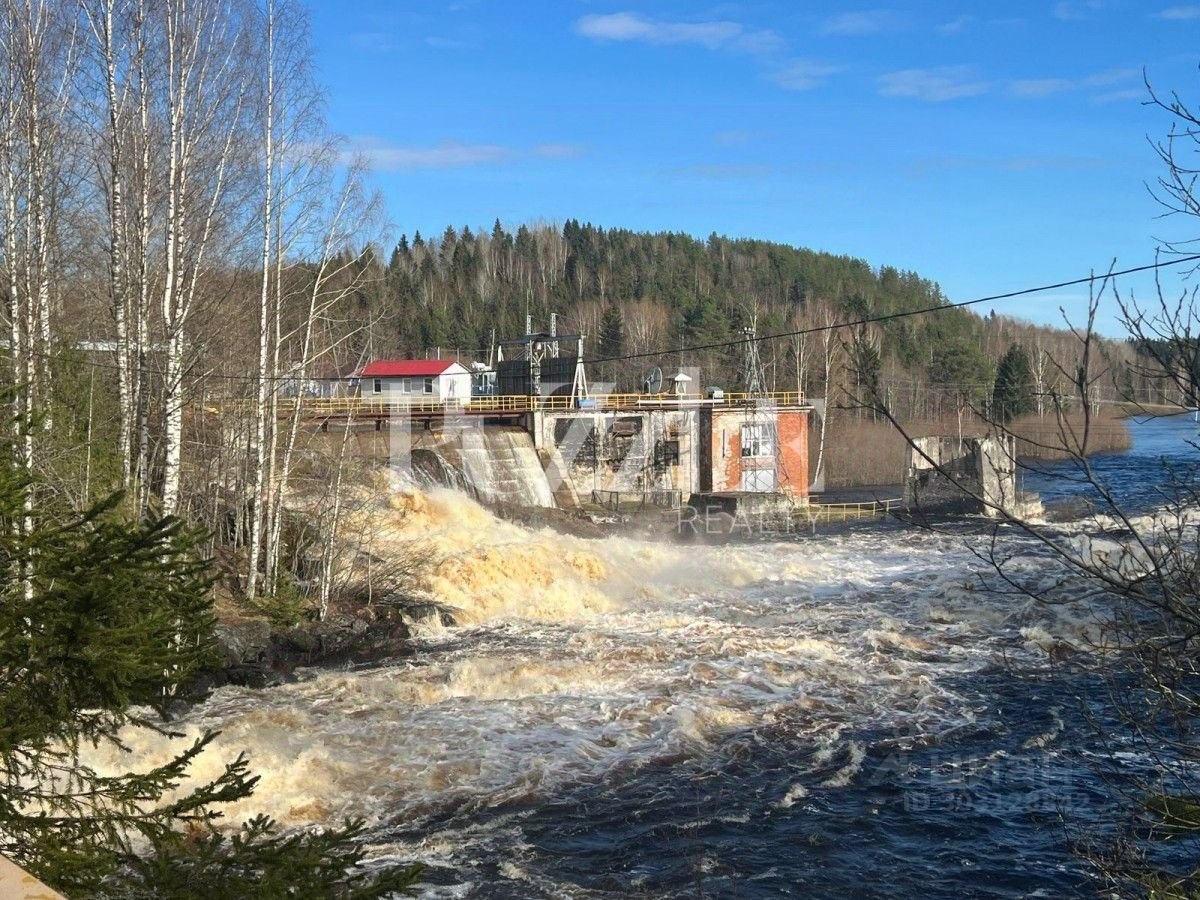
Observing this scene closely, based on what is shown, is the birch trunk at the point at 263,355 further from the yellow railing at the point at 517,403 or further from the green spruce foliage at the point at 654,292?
the green spruce foliage at the point at 654,292

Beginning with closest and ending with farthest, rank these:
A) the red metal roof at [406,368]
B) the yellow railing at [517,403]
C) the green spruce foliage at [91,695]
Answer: the green spruce foliage at [91,695] → the yellow railing at [517,403] → the red metal roof at [406,368]

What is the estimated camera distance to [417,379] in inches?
1727

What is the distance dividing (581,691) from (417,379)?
31104 mm

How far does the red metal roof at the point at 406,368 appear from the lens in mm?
43419

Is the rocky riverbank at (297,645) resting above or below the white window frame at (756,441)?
below

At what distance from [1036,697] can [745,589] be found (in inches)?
368

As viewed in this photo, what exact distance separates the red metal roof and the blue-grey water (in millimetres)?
23524

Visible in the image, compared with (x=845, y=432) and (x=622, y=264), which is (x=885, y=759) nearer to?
(x=845, y=432)

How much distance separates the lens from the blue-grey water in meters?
9.20

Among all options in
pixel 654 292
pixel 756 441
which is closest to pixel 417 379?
pixel 756 441

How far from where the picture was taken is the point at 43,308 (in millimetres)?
14172

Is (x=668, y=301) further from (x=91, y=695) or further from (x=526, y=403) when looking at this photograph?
(x=91, y=695)

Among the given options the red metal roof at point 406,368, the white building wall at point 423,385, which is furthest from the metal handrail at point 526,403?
the red metal roof at point 406,368

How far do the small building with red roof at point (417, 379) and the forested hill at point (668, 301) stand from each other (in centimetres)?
1196
